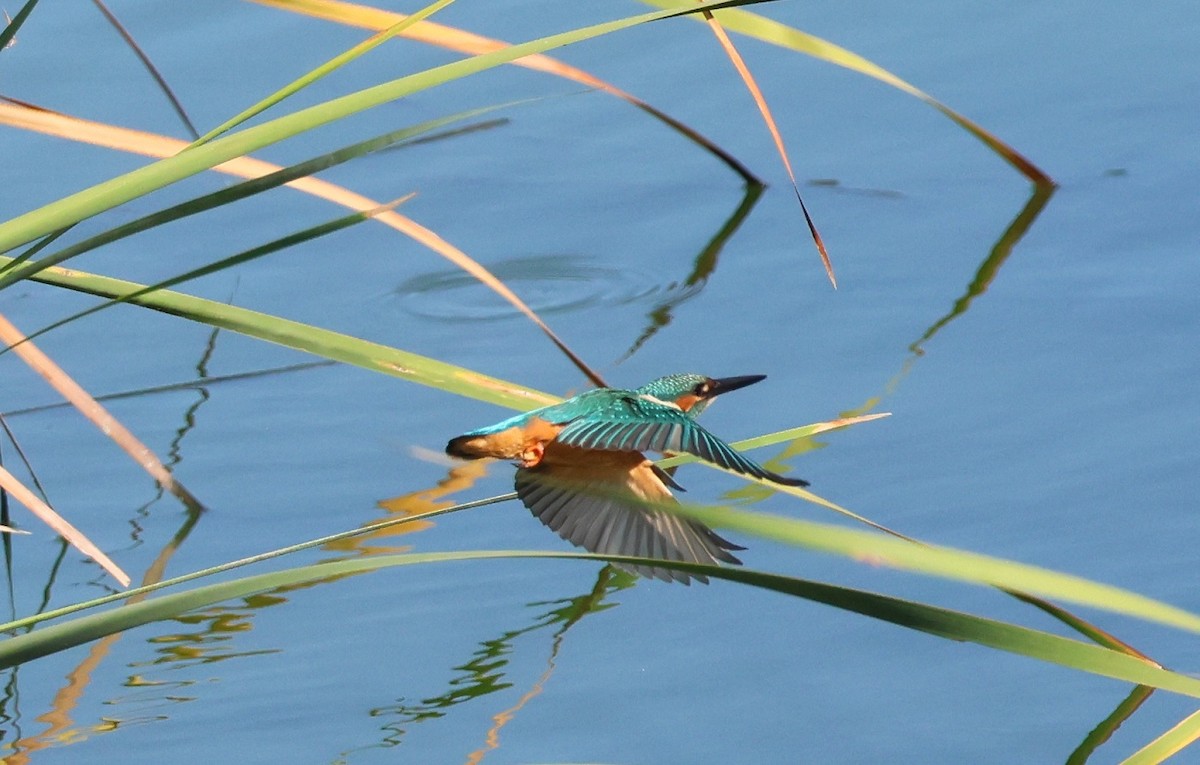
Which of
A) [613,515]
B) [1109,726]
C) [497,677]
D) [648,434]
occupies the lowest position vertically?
[1109,726]

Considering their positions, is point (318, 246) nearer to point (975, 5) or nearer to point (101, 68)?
point (101, 68)

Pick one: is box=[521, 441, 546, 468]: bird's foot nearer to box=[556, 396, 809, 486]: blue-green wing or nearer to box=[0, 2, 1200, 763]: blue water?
box=[556, 396, 809, 486]: blue-green wing

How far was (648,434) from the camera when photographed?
5.57ft

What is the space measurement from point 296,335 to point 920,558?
85 cm

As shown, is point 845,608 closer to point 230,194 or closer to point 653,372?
point 230,194

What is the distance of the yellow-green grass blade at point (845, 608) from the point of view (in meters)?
1.08

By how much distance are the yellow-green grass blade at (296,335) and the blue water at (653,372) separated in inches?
16.9

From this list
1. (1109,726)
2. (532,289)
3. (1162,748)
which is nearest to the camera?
(1162,748)

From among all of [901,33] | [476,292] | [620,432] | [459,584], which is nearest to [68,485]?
[459,584]

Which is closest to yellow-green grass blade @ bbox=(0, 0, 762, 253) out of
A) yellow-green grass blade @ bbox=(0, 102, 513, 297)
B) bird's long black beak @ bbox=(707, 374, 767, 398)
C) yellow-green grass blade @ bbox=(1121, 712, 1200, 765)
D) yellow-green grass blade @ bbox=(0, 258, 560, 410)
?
yellow-green grass blade @ bbox=(0, 102, 513, 297)

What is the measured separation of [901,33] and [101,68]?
2148mm

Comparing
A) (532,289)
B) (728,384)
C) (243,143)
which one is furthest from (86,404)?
(532,289)

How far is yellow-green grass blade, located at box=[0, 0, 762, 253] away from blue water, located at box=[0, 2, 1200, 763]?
550 mm

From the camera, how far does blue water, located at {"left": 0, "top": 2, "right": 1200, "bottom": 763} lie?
2.24 m
